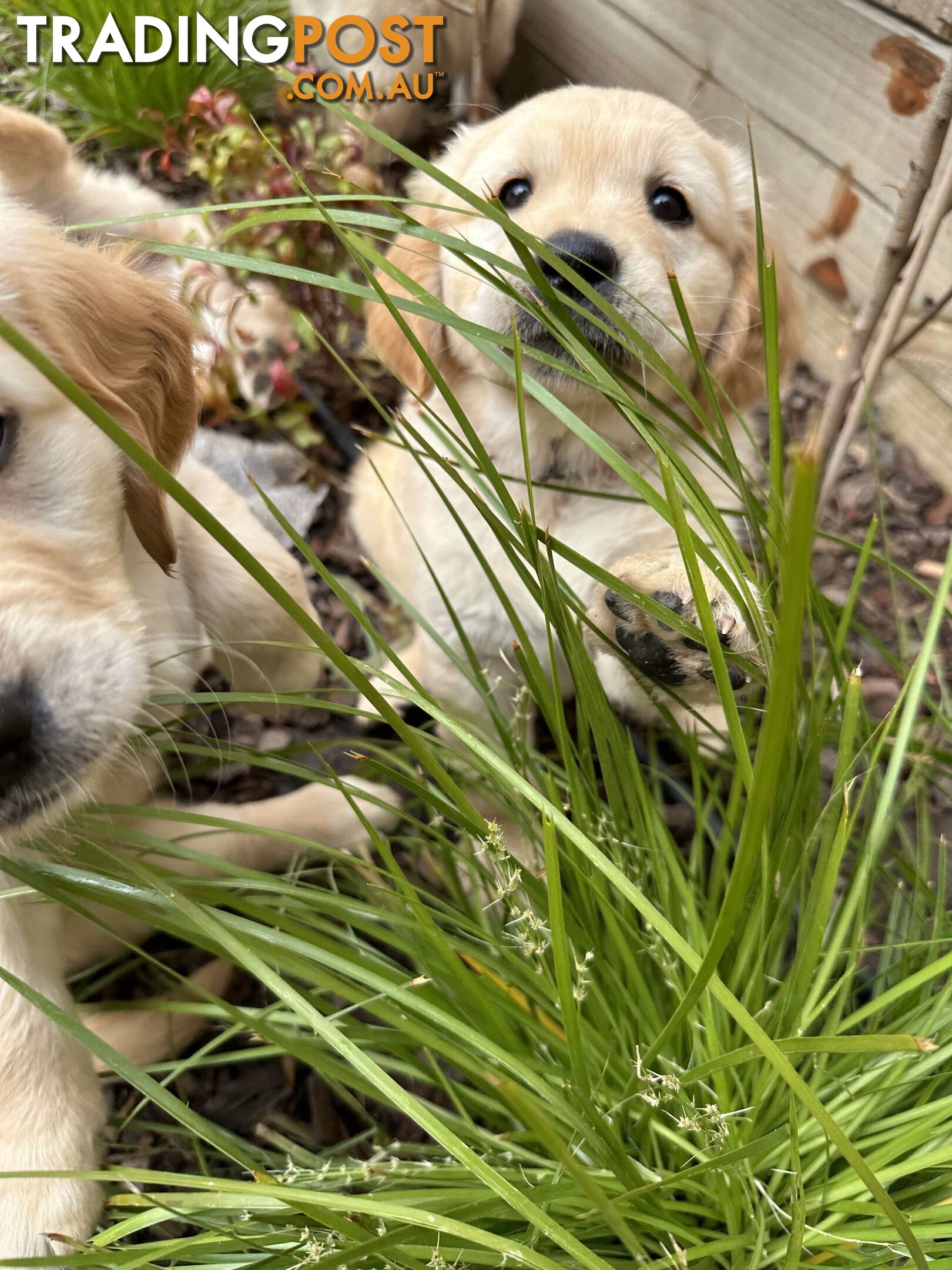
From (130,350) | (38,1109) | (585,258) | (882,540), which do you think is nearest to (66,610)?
(130,350)

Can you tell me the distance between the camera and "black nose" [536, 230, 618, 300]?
110 cm

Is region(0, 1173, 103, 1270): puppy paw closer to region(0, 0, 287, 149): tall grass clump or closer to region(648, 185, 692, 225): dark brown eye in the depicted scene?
region(648, 185, 692, 225): dark brown eye

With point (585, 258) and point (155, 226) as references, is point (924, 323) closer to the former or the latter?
point (585, 258)

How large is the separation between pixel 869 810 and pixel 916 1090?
0.42 metres

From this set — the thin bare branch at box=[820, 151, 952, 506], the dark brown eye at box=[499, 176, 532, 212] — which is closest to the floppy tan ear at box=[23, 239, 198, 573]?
the dark brown eye at box=[499, 176, 532, 212]

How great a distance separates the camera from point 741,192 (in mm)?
1427

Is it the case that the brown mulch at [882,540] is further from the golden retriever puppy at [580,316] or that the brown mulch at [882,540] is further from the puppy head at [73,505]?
the puppy head at [73,505]

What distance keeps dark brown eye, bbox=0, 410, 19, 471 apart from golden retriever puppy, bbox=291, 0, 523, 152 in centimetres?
150

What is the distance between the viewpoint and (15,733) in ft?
2.45

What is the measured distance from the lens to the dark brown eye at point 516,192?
1331mm

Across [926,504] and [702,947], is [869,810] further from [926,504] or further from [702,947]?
[926,504]

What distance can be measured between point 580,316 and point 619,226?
0.16 metres

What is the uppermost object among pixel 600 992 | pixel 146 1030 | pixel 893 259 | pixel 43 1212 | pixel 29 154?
pixel 893 259

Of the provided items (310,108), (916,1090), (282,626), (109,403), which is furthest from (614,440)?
(310,108)
